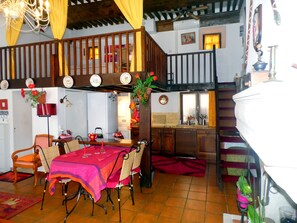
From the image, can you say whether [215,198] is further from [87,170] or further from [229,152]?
[87,170]

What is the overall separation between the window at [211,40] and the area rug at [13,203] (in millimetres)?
6643

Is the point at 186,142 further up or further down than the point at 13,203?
further up

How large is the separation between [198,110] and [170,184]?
3227mm

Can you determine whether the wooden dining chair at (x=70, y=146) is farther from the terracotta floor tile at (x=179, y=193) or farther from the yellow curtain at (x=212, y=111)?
the yellow curtain at (x=212, y=111)

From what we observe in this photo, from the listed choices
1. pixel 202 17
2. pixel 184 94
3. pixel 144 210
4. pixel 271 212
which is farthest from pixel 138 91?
pixel 202 17

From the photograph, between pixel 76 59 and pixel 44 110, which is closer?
pixel 44 110

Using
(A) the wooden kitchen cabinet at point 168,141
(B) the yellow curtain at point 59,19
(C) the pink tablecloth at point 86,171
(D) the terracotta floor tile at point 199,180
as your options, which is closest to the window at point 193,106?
(A) the wooden kitchen cabinet at point 168,141

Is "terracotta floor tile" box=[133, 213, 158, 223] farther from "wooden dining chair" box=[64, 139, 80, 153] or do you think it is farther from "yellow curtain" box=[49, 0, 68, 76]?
"yellow curtain" box=[49, 0, 68, 76]

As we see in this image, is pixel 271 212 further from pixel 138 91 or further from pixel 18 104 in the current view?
pixel 18 104

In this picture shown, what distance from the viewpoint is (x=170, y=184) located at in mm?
4387

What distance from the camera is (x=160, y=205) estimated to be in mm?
3455

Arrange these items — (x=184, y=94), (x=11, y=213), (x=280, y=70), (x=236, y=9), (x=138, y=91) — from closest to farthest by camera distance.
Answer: (x=280, y=70) < (x=11, y=213) < (x=138, y=91) < (x=236, y=9) < (x=184, y=94)

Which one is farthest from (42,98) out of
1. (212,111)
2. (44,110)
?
(212,111)

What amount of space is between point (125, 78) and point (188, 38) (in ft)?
13.3
